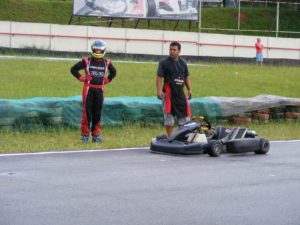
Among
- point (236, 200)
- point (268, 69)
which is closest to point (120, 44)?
point (268, 69)

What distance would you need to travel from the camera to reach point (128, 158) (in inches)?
416

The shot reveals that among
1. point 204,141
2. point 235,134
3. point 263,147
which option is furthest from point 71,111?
point 263,147

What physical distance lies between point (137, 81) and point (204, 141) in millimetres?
13425

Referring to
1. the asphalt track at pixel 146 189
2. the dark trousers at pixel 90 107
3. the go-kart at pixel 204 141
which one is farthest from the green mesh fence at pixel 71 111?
the go-kart at pixel 204 141

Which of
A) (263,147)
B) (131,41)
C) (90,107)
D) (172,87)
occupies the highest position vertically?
(131,41)

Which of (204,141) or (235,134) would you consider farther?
(235,134)

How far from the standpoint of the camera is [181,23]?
49906 mm

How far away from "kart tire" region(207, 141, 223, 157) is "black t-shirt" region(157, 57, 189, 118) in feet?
4.72

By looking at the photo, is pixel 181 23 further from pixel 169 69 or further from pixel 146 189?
pixel 146 189

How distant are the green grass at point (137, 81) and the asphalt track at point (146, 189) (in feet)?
29.0

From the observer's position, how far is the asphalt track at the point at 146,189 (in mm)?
6750

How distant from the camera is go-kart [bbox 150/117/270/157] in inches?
424

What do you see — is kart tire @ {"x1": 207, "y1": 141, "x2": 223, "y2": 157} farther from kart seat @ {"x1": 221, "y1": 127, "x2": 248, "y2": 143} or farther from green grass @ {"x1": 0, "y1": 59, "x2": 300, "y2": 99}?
green grass @ {"x1": 0, "y1": 59, "x2": 300, "y2": 99}

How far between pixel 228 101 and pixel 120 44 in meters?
22.9
